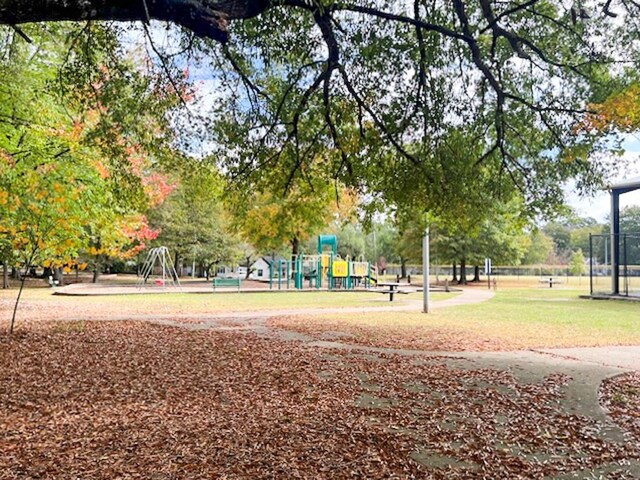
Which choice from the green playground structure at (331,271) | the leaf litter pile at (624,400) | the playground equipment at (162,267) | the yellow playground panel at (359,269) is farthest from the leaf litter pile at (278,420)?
the yellow playground panel at (359,269)

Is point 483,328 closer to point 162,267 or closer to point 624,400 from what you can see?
point 624,400

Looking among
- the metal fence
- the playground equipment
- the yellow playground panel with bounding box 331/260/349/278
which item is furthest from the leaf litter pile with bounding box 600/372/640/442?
the yellow playground panel with bounding box 331/260/349/278

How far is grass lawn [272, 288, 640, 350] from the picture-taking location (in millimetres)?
10086

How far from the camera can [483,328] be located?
1241cm

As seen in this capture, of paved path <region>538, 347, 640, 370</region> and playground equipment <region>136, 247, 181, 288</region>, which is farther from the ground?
playground equipment <region>136, 247, 181, 288</region>

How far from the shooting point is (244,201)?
9.80 meters

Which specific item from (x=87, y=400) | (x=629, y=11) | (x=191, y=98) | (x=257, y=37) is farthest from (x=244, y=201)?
(x=629, y=11)

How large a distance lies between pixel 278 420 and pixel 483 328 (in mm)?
8866

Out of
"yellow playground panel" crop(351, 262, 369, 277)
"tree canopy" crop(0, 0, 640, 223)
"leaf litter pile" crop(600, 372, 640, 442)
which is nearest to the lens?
"leaf litter pile" crop(600, 372, 640, 442)

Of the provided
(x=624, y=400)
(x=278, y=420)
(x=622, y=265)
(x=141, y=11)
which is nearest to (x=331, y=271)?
(x=622, y=265)

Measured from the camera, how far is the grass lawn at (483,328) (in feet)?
33.1

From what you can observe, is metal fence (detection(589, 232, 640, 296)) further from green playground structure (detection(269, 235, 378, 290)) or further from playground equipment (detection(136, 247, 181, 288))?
playground equipment (detection(136, 247, 181, 288))

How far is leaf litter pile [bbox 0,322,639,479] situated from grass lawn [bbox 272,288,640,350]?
2458 mm

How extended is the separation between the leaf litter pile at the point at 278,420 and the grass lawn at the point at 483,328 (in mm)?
2458
